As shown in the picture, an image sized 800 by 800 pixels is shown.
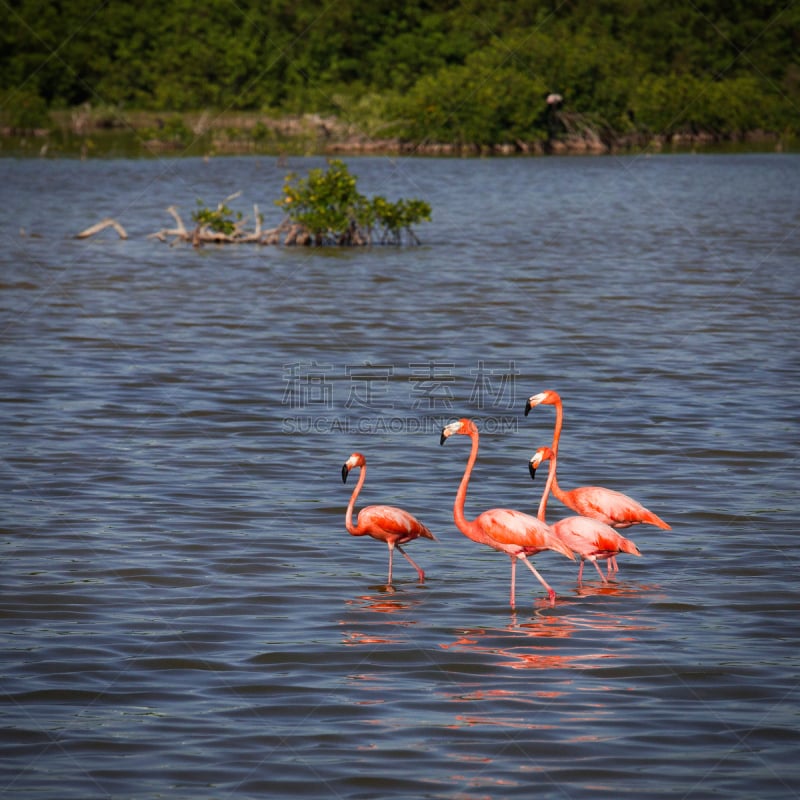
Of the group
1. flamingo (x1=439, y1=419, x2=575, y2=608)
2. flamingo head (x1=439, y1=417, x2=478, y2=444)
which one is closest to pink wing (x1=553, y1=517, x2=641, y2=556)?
flamingo (x1=439, y1=419, x2=575, y2=608)

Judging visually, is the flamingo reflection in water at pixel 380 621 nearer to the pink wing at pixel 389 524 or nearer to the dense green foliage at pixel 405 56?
the pink wing at pixel 389 524

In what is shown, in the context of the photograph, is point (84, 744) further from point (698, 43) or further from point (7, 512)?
point (698, 43)

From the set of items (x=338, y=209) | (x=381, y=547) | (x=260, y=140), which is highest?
(x=260, y=140)

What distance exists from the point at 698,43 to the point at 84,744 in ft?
279

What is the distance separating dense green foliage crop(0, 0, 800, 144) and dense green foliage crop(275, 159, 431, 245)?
4294cm

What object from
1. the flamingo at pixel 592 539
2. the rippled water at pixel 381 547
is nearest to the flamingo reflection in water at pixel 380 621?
the rippled water at pixel 381 547

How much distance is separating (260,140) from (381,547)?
66455 mm

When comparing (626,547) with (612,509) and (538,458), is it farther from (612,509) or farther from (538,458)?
(538,458)

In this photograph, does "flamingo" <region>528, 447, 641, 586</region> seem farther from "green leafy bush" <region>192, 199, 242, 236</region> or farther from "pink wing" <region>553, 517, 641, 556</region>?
"green leafy bush" <region>192, 199, 242, 236</region>

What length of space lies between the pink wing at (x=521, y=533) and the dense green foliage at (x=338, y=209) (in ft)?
55.8

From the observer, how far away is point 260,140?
244 feet

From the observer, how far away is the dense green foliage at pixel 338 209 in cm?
2616

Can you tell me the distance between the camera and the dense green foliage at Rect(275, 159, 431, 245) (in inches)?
1030

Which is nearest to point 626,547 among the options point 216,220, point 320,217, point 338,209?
point 320,217
